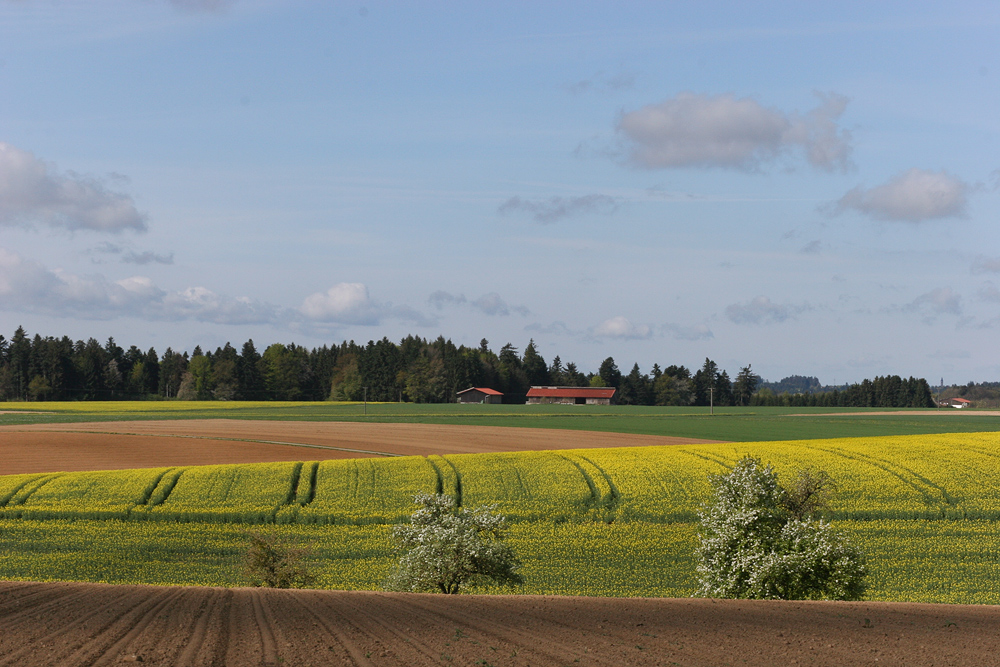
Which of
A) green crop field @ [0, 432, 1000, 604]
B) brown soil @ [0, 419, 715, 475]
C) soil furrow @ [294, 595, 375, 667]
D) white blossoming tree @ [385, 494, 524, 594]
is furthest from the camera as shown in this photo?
brown soil @ [0, 419, 715, 475]

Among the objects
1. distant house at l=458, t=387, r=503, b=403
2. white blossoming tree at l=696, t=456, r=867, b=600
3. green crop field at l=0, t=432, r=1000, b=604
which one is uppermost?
distant house at l=458, t=387, r=503, b=403

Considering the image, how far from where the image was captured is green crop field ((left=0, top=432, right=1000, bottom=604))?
90.9 feet

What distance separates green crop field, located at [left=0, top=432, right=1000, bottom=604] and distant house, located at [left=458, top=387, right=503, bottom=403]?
146 metres

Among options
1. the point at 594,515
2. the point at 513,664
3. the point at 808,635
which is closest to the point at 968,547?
the point at 594,515

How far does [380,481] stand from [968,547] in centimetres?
2589

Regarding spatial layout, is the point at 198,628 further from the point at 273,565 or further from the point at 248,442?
the point at 248,442

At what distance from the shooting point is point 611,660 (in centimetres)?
1401

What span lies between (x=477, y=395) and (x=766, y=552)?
6953 inches

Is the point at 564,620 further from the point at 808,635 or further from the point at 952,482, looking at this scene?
the point at 952,482

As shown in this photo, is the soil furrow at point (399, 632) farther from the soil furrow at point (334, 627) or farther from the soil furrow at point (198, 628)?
the soil furrow at point (198, 628)

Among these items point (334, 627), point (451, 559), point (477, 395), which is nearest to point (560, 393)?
point (477, 395)

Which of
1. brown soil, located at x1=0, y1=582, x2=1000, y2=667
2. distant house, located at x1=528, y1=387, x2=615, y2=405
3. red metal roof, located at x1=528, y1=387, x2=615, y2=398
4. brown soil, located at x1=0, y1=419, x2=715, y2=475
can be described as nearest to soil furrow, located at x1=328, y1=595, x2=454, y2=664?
brown soil, located at x1=0, y1=582, x2=1000, y2=667

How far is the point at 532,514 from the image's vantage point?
3612cm

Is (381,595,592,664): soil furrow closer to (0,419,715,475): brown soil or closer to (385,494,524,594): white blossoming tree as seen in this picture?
(385,494,524,594): white blossoming tree
